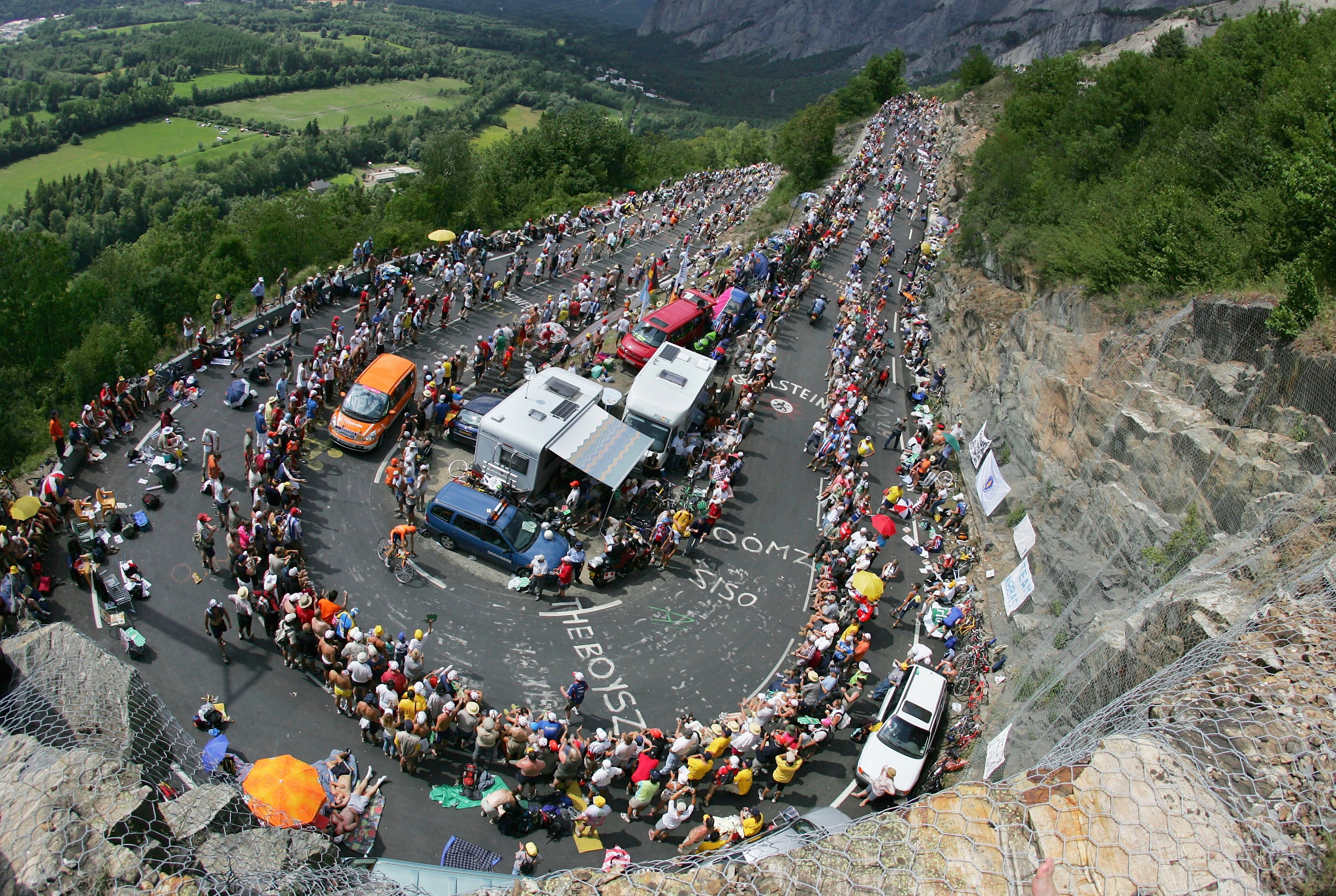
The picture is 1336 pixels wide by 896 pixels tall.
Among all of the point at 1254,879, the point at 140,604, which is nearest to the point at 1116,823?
the point at 1254,879

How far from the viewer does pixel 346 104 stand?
167250 mm

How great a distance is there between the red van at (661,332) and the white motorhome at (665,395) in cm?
346

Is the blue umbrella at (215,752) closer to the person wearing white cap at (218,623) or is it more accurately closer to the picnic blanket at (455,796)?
the person wearing white cap at (218,623)

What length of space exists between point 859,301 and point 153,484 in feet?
97.1

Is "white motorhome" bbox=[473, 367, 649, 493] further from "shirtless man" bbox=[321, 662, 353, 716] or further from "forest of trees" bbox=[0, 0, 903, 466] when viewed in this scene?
"forest of trees" bbox=[0, 0, 903, 466]

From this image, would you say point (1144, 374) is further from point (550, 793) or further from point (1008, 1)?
point (1008, 1)

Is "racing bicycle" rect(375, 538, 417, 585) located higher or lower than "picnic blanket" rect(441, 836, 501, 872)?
higher

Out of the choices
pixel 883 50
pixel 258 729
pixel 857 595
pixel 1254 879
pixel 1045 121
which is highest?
pixel 883 50

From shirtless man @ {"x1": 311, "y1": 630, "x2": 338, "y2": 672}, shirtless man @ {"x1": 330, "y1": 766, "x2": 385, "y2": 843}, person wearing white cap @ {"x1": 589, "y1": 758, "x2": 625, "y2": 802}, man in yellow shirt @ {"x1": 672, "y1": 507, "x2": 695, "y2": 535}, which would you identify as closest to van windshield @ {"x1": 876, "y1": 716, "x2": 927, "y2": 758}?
person wearing white cap @ {"x1": 589, "y1": 758, "x2": 625, "y2": 802}

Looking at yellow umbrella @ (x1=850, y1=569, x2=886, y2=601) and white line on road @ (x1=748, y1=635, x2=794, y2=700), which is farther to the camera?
yellow umbrella @ (x1=850, y1=569, x2=886, y2=601)

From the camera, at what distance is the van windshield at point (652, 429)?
2262 cm

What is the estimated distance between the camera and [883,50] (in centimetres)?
19450

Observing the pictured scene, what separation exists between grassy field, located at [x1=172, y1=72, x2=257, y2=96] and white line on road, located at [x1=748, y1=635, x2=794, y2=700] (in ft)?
611

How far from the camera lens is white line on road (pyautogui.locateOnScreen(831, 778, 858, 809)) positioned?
14.4 metres
